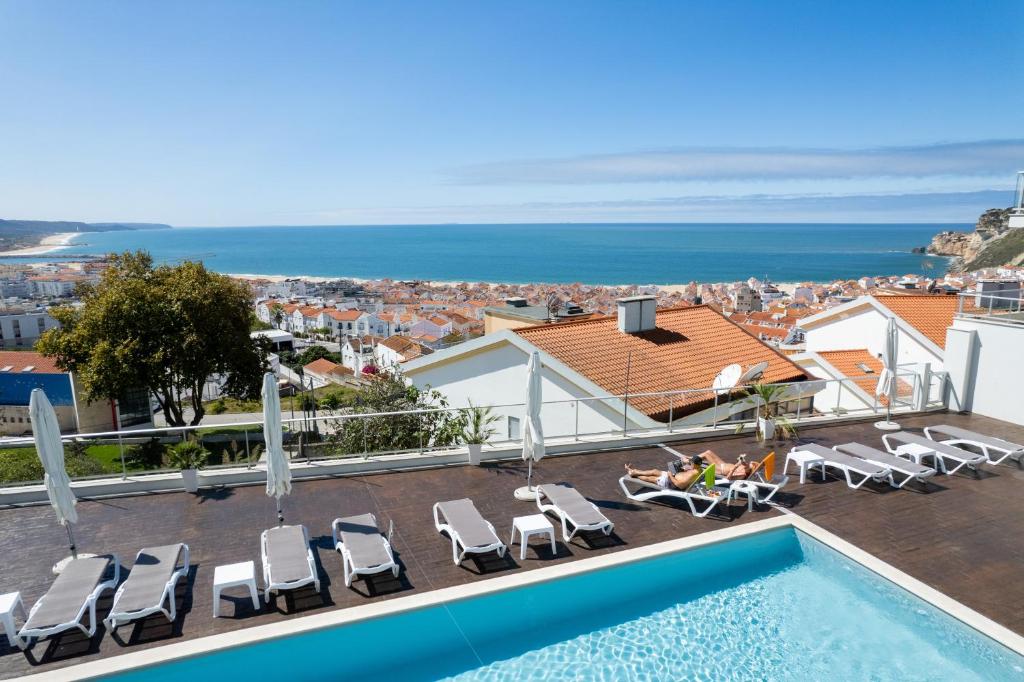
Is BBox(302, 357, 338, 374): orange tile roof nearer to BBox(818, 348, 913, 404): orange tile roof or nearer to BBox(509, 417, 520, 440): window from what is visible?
BBox(818, 348, 913, 404): orange tile roof

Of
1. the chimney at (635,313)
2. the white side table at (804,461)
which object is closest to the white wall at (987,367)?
the white side table at (804,461)

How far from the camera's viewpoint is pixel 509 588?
24.1ft

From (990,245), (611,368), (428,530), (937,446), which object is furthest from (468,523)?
(990,245)

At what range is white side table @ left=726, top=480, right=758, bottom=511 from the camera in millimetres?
9469

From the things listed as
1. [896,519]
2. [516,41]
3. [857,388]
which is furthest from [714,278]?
[896,519]

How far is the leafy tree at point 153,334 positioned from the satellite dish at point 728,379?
24.1 metres

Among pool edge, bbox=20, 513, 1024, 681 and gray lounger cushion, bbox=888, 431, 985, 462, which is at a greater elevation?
gray lounger cushion, bbox=888, 431, 985, 462

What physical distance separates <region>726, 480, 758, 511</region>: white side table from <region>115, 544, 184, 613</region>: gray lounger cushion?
794cm

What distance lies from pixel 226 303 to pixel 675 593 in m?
27.9

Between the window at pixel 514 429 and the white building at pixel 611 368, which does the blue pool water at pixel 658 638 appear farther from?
the window at pixel 514 429

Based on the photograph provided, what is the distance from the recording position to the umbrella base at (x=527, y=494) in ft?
31.6

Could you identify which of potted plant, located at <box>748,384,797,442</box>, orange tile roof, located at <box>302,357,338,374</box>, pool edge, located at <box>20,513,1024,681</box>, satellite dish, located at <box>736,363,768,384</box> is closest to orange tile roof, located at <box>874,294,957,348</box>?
satellite dish, located at <box>736,363,768,384</box>

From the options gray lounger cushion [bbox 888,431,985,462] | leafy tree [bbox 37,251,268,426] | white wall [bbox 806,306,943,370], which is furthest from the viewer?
leafy tree [bbox 37,251,268,426]

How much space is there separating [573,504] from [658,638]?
7.45 feet
